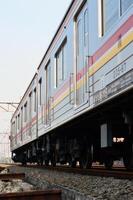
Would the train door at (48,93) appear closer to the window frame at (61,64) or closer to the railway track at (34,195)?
the window frame at (61,64)

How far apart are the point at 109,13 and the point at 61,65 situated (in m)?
4.34

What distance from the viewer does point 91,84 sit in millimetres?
6906

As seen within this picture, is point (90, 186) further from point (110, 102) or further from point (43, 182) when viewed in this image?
point (43, 182)

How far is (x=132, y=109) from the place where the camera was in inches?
250

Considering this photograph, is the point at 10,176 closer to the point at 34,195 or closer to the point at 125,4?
the point at 34,195

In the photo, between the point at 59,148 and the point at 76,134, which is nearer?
the point at 76,134

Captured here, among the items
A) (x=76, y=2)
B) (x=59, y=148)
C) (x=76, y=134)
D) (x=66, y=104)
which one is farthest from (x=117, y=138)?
(x=59, y=148)

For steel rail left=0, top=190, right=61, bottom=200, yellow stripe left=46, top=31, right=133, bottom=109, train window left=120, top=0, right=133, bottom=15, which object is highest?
train window left=120, top=0, right=133, bottom=15

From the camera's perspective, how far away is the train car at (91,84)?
5605 millimetres

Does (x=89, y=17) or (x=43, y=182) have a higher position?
(x=89, y=17)

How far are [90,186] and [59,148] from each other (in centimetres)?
670

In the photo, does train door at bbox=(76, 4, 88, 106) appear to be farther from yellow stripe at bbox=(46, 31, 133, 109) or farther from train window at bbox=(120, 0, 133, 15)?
train window at bbox=(120, 0, 133, 15)

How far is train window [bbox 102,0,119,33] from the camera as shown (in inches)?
229

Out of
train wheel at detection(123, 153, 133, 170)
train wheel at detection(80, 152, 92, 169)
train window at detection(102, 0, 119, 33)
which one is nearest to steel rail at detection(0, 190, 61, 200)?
train window at detection(102, 0, 119, 33)
